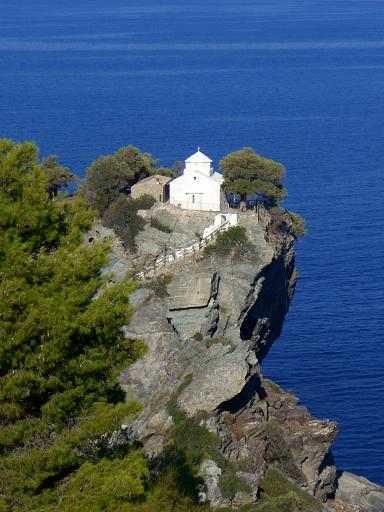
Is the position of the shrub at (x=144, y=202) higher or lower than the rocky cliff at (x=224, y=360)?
higher

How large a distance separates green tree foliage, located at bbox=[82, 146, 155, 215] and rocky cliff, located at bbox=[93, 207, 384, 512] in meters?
4.81

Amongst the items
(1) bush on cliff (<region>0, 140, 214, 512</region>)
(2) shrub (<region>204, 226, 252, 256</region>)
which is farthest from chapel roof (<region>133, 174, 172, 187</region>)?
(1) bush on cliff (<region>0, 140, 214, 512</region>)

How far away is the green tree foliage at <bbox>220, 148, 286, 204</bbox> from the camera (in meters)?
58.4

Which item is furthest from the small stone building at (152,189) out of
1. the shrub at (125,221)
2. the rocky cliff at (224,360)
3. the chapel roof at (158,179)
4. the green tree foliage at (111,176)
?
the rocky cliff at (224,360)

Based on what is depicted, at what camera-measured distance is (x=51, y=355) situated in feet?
66.4

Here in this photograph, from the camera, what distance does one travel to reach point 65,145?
402ft

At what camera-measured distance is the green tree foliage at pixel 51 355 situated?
786 inches

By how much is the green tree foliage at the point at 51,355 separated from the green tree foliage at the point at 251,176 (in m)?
36.6

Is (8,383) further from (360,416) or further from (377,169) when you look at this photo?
(377,169)

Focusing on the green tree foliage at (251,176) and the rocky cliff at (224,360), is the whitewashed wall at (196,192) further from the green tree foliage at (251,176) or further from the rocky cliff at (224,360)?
the rocky cliff at (224,360)

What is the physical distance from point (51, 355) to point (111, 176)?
39503 mm

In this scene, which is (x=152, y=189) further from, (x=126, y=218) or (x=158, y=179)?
(x=126, y=218)

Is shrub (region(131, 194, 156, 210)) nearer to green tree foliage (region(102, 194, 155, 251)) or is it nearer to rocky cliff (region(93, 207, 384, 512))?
green tree foliage (region(102, 194, 155, 251))

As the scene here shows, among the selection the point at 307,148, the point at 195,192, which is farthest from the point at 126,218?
the point at 307,148
